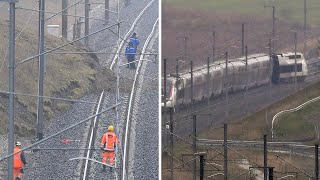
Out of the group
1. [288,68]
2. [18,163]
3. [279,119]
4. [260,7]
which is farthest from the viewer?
[18,163]

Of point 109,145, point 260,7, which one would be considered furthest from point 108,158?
point 260,7

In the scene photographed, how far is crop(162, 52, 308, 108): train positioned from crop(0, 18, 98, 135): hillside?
348 centimetres

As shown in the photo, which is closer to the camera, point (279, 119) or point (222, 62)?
point (279, 119)

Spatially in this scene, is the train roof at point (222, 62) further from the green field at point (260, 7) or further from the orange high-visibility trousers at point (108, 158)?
the orange high-visibility trousers at point (108, 158)

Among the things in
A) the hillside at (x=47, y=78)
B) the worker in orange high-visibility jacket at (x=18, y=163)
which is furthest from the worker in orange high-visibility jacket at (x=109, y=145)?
the worker in orange high-visibility jacket at (x=18, y=163)

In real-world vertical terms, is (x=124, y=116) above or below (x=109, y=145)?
above

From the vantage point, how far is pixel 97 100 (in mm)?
12984

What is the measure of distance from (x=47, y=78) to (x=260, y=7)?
4.13 meters

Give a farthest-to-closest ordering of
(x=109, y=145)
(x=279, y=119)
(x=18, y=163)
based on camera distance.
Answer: (x=109, y=145) < (x=18, y=163) < (x=279, y=119)

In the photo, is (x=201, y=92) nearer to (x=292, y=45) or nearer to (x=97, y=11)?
(x=292, y=45)

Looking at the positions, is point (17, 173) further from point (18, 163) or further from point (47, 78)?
point (47, 78)

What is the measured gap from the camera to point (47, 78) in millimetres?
13148

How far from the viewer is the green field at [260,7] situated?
9523mm

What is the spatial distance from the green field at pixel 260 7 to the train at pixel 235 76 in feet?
1.01
